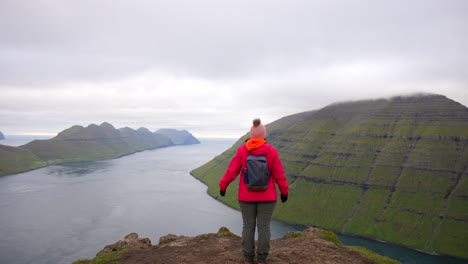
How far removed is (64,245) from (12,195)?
121889mm

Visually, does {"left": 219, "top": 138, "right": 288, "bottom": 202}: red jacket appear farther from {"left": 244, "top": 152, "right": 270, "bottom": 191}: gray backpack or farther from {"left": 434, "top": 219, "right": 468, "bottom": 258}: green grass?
{"left": 434, "top": 219, "right": 468, "bottom": 258}: green grass

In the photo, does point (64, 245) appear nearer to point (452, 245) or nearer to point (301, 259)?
point (301, 259)

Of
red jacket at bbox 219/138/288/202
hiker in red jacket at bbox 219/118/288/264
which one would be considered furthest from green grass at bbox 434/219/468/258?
red jacket at bbox 219/138/288/202

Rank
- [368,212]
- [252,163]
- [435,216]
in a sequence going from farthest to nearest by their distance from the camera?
1. [368,212]
2. [435,216]
3. [252,163]

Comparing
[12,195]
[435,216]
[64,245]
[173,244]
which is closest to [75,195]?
[12,195]

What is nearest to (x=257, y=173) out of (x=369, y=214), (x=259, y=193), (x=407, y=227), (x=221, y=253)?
(x=259, y=193)

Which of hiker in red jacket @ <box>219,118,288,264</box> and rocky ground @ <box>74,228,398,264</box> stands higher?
hiker in red jacket @ <box>219,118,288,264</box>

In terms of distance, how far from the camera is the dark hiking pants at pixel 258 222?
11.3 meters

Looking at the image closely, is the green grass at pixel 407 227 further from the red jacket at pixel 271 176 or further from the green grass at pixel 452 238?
the red jacket at pixel 271 176

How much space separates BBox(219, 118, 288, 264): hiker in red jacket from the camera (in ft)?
36.7

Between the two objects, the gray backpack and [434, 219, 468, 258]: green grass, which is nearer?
the gray backpack

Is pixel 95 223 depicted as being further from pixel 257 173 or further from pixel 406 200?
pixel 406 200

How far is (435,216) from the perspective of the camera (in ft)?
498

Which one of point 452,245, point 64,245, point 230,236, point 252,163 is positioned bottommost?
point 452,245
